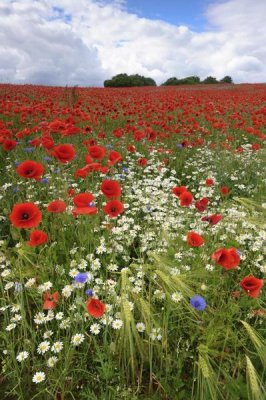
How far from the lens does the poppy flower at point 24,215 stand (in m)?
2.33

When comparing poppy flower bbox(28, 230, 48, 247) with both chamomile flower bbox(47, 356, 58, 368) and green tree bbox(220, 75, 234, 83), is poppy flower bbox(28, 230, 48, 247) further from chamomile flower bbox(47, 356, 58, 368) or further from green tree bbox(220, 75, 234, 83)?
green tree bbox(220, 75, 234, 83)

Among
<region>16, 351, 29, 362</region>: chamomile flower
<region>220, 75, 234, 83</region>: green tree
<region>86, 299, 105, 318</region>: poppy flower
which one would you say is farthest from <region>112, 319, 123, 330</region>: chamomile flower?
<region>220, 75, 234, 83</region>: green tree

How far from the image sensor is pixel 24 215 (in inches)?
96.5

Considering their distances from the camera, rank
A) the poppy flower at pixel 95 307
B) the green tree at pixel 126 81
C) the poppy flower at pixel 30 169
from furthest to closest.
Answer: the green tree at pixel 126 81, the poppy flower at pixel 30 169, the poppy flower at pixel 95 307

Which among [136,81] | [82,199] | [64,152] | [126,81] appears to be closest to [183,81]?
[136,81]

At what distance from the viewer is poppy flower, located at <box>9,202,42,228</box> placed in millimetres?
2332

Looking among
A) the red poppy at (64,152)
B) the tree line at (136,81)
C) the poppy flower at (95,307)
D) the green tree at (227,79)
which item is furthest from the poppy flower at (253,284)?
the green tree at (227,79)

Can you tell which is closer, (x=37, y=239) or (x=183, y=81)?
(x=37, y=239)

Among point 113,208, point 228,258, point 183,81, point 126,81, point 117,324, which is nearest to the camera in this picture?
point 228,258

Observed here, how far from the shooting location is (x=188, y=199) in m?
2.66

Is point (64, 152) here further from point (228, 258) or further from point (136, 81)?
point (136, 81)

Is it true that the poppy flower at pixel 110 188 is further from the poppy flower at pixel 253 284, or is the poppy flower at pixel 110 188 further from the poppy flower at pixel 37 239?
the poppy flower at pixel 253 284

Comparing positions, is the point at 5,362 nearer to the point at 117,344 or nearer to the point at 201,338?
the point at 117,344

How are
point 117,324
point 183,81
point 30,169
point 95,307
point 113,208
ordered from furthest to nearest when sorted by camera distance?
1. point 183,81
2. point 30,169
3. point 113,208
4. point 117,324
5. point 95,307
